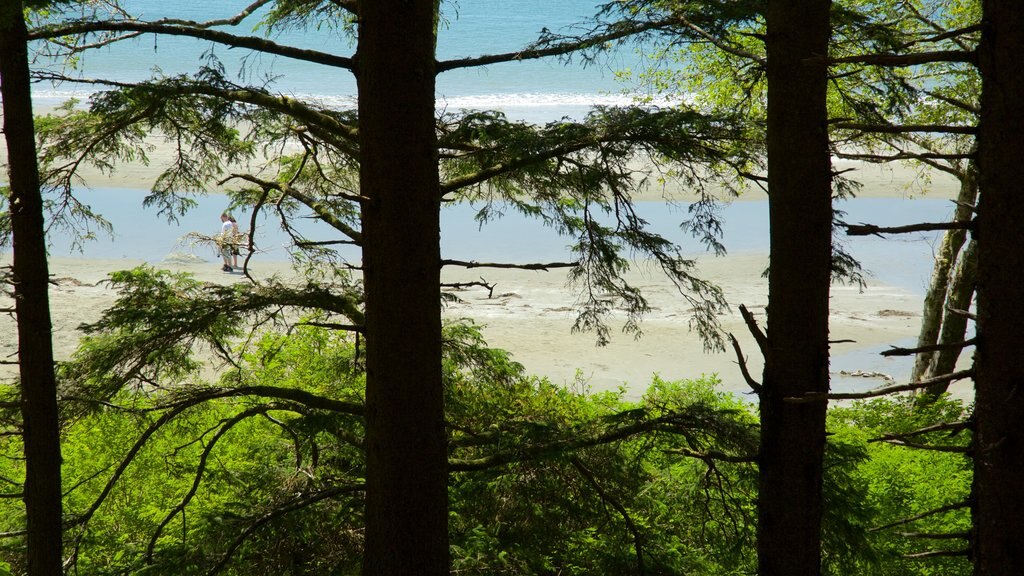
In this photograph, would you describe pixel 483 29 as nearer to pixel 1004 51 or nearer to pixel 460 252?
pixel 460 252

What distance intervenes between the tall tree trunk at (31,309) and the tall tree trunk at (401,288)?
1775 mm

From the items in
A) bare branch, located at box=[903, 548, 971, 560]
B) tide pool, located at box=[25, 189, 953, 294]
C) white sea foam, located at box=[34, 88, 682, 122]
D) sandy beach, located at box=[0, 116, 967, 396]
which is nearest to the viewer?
bare branch, located at box=[903, 548, 971, 560]

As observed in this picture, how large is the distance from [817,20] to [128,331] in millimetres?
4254

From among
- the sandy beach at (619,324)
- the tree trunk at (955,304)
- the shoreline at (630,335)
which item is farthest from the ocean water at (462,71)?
the tree trunk at (955,304)

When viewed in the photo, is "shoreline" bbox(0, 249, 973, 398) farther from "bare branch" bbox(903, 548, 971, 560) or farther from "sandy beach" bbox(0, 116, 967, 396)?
"bare branch" bbox(903, 548, 971, 560)

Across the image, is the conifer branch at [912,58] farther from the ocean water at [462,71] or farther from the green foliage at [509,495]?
the ocean water at [462,71]

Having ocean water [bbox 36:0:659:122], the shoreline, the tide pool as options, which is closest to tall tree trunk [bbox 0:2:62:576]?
the shoreline

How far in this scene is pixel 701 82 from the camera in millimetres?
12258

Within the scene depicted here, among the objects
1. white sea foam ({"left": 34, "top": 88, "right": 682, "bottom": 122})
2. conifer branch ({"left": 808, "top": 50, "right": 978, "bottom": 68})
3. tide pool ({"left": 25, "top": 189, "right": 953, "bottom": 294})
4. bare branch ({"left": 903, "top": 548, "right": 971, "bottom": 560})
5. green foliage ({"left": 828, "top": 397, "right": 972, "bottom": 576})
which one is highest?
white sea foam ({"left": 34, "top": 88, "right": 682, "bottom": 122})

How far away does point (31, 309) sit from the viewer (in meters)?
4.45

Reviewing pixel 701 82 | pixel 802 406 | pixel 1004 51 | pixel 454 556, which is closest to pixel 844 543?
pixel 802 406

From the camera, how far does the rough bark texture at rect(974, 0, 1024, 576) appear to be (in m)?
2.32

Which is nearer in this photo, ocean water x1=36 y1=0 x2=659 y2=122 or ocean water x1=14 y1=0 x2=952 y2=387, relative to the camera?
ocean water x1=14 y1=0 x2=952 y2=387

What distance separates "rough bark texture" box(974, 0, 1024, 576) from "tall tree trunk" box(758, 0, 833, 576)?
4.57 feet
